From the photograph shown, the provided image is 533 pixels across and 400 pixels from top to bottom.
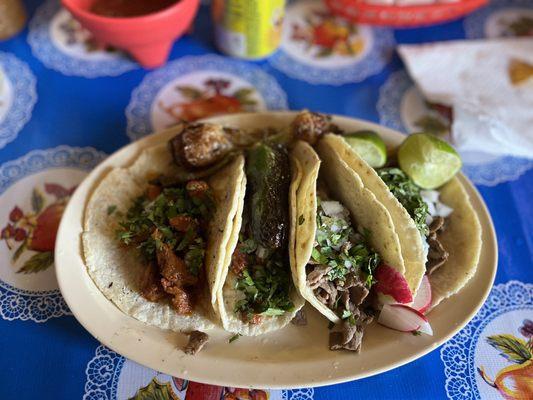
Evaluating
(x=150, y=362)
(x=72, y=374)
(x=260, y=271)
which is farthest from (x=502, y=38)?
(x=72, y=374)

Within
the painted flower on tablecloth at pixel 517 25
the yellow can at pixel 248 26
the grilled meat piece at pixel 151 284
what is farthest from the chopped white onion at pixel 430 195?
the painted flower on tablecloth at pixel 517 25

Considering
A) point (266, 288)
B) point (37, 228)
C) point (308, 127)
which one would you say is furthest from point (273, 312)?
point (37, 228)

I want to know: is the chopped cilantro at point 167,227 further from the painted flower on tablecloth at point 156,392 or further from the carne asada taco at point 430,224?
the carne asada taco at point 430,224

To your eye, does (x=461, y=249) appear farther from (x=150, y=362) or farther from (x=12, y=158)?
(x=12, y=158)

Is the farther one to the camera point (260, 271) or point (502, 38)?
point (502, 38)

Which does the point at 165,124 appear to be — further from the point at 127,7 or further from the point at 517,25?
the point at 517,25

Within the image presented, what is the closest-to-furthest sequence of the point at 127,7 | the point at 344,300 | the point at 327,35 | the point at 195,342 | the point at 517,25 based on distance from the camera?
the point at 195,342, the point at 344,300, the point at 127,7, the point at 327,35, the point at 517,25

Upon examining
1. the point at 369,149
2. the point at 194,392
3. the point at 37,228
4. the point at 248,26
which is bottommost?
the point at 194,392
